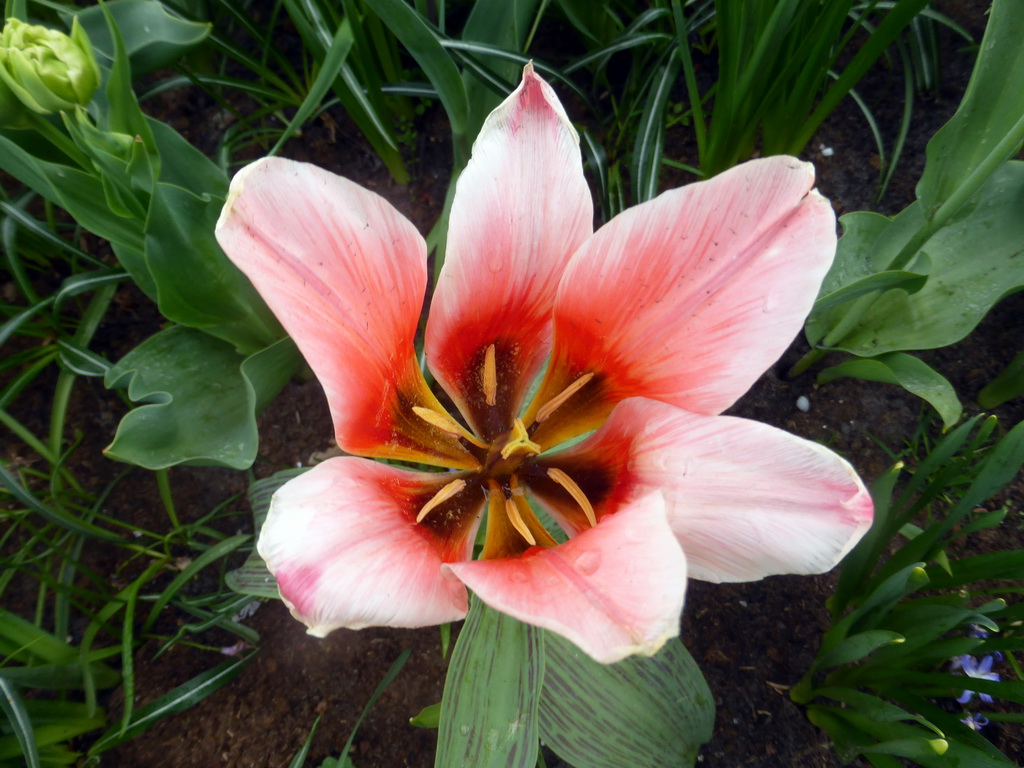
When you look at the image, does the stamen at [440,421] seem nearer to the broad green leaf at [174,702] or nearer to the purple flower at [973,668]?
the broad green leaf at [174,702]

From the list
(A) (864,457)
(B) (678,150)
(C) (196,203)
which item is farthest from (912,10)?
(C) (196,203)

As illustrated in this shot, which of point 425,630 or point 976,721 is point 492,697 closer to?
point 425,630

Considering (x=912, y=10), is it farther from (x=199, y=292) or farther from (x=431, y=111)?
(x=199, y=292)

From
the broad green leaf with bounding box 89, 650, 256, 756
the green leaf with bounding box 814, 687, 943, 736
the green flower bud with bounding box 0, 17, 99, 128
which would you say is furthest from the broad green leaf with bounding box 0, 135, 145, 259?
the green leaf with bounding box 814, 687, 943, 736

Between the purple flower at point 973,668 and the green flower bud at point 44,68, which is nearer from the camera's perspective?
the green flower bud at point 44,68

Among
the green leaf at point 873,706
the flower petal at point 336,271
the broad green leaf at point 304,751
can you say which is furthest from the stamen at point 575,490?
the broad green leaf at point 304,751

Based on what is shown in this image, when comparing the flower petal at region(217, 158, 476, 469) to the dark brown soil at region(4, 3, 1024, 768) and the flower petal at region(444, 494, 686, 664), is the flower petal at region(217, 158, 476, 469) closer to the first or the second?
the flower petal at region(444, 494, 686, 664)
